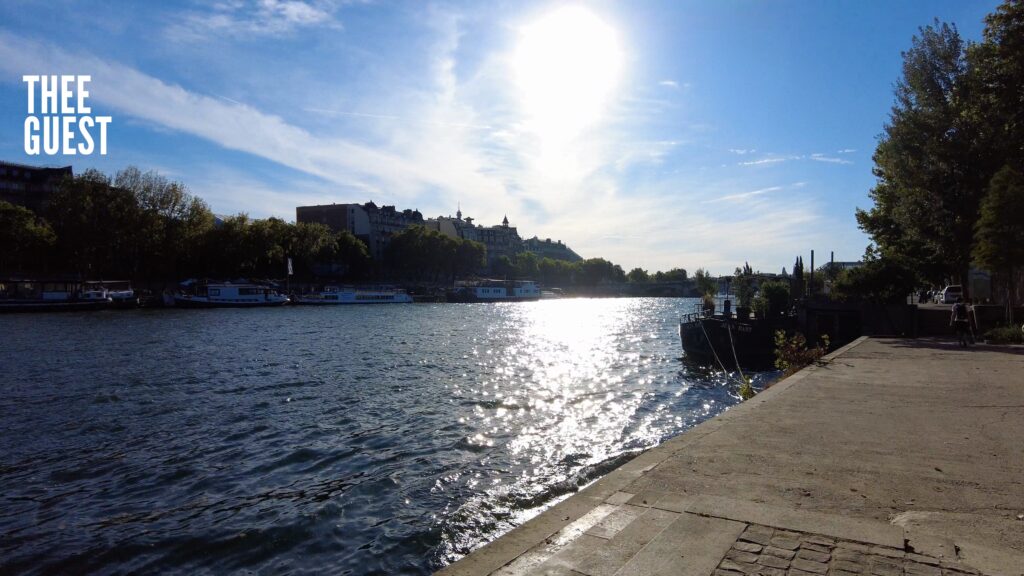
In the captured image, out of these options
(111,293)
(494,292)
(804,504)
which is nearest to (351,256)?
(494,292)

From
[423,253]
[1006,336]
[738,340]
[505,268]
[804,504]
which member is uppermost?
[423,253]

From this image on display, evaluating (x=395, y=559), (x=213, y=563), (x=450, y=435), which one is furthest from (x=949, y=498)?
(x=450, y=435)

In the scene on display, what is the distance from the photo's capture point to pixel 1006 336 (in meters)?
22.0

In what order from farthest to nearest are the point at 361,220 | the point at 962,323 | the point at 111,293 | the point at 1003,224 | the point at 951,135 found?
1. the point at 361,220
2. the point at 111,293
3. the point at 951,135
4. the point at 1003,224
5. the point at 962,323

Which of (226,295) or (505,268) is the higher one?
(505,268)

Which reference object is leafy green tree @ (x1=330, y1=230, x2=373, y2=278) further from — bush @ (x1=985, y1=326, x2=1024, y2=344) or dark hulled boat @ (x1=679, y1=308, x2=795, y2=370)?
bush @ (x1=985, y1=326, x2=1024, y2=344)

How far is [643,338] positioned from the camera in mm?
46188

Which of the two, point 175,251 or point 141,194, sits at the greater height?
point 141,194

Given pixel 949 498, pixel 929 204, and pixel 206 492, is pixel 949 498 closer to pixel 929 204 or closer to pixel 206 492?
pixel 206 492

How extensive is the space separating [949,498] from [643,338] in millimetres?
41081

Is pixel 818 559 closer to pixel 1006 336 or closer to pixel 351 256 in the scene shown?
pixel 1006 336

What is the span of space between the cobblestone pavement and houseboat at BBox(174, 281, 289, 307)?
93939 millimetres

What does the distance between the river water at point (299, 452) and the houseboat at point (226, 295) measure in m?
63.8

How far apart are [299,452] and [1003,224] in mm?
24016
